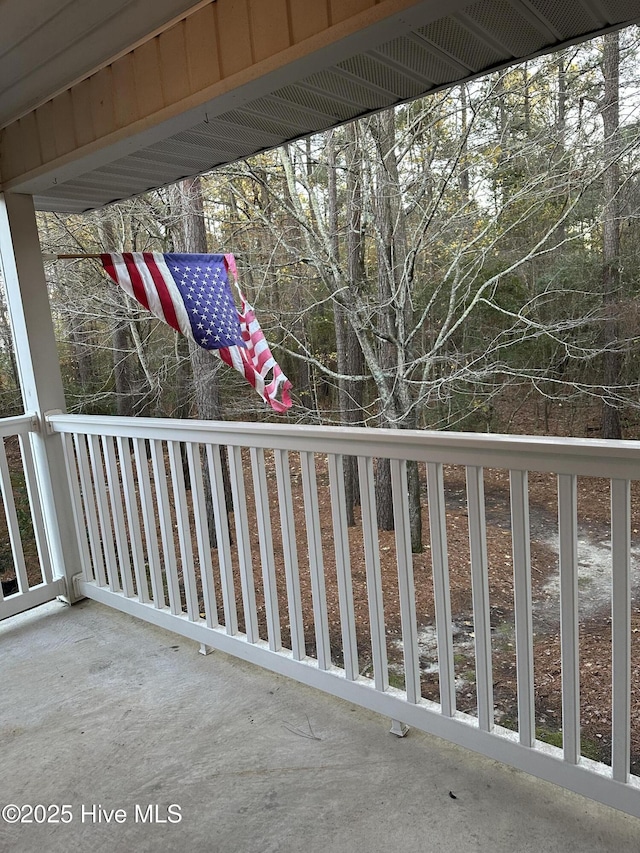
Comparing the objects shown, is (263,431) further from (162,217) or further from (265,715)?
(162,217)

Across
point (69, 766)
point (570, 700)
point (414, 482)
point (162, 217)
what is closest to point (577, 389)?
point (414, 482)

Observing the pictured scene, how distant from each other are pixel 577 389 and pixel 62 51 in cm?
653

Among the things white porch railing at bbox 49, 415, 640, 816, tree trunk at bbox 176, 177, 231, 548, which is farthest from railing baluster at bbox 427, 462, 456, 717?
tree trunk at bbox 176, 177, 231, 548

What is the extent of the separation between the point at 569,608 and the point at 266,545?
1125mm

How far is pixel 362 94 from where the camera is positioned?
6.52ft

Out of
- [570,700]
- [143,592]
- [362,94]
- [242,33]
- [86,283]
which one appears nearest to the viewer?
[570,700]

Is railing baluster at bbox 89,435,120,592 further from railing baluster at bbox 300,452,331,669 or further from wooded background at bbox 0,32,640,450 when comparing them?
wooded background at bbox 0,32,640,450

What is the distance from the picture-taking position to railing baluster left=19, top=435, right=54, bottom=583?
9.82 feet

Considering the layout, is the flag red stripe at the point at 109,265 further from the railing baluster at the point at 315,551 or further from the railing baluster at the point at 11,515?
the railing baluster at the point at 315,551

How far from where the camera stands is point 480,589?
1658 mm

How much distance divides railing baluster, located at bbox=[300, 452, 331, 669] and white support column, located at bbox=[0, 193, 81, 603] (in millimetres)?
1646

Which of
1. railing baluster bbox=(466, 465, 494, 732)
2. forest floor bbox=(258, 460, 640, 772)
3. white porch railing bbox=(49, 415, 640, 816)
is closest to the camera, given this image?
white porch railing bbox=(49, 415, 640, 816)

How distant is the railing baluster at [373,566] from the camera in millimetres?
1818

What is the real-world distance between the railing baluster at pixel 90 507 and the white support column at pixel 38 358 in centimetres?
14
